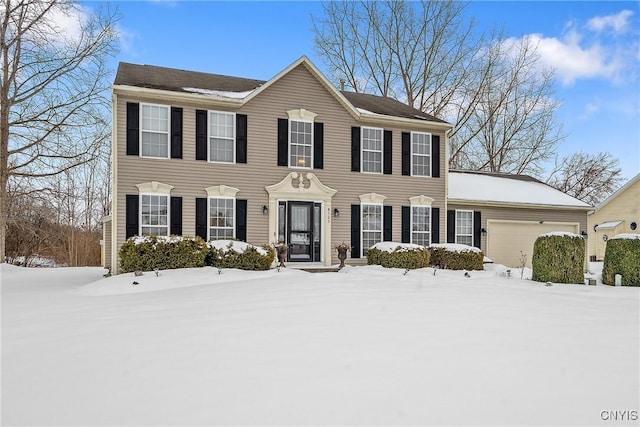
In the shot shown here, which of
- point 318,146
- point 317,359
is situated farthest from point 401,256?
point 317,359

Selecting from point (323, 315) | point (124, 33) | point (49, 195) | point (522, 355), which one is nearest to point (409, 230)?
point (323, 315)

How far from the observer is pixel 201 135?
41.3 ft

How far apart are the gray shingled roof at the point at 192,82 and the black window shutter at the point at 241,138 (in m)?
1.21

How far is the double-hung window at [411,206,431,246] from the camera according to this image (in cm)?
1502

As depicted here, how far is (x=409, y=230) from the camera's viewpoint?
14.9 m

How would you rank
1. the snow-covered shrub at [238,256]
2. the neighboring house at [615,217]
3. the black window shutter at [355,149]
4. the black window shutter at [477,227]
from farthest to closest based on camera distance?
the neighboring house at [615,217] < the black window shutter at [477,227] < the black window shutter at [355,149] < the snow-covered shrub at [238,256]

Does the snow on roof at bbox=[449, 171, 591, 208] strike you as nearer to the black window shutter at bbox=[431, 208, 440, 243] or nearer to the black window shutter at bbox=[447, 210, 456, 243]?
the black window shutter at bbox=[447, 210, 456, 243]

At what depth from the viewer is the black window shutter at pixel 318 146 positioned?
13805 millimetres

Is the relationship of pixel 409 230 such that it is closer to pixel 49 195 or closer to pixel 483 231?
pixel 483 231

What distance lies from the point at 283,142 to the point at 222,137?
1.84 m

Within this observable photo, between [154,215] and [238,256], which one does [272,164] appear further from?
[154,215]

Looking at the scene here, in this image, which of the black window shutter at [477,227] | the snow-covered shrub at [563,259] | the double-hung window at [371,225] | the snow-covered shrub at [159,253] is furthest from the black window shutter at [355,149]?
the snow-covered shrub at [563,259]

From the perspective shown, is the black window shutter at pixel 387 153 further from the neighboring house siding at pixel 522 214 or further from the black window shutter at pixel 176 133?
the black window shutter at pixel 176 133

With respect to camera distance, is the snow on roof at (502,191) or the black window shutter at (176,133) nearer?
the black window shutter at (176,133)
